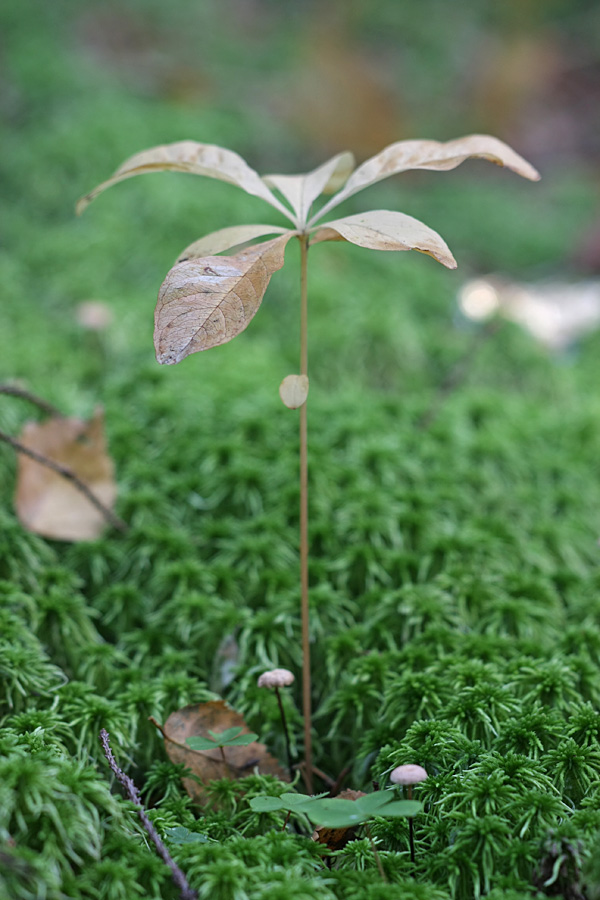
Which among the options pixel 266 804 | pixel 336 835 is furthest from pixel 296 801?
pixel 336 835

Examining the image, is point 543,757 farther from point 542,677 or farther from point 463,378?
point 463,378

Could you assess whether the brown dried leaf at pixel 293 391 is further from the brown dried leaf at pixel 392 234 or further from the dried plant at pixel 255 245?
the brown dried leaf at pixel 392 234

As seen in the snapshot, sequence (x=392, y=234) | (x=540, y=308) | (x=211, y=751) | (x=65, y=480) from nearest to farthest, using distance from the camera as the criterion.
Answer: (x=392, y=234) → (x=211, y=751) → (x=65, y=480) → (x=540, y=308)

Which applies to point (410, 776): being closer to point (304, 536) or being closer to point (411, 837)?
point (411, 837)

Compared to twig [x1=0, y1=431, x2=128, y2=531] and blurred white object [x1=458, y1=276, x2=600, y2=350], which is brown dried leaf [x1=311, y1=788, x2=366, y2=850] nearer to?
twig [x1=0, y1=431, x2=128, y2=531]

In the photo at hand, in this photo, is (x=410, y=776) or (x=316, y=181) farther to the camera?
(x=316, y=181)

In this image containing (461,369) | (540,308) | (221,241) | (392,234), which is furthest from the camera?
(540,308)

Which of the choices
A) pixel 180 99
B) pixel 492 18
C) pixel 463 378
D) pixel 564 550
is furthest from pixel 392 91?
pixel 564 550
